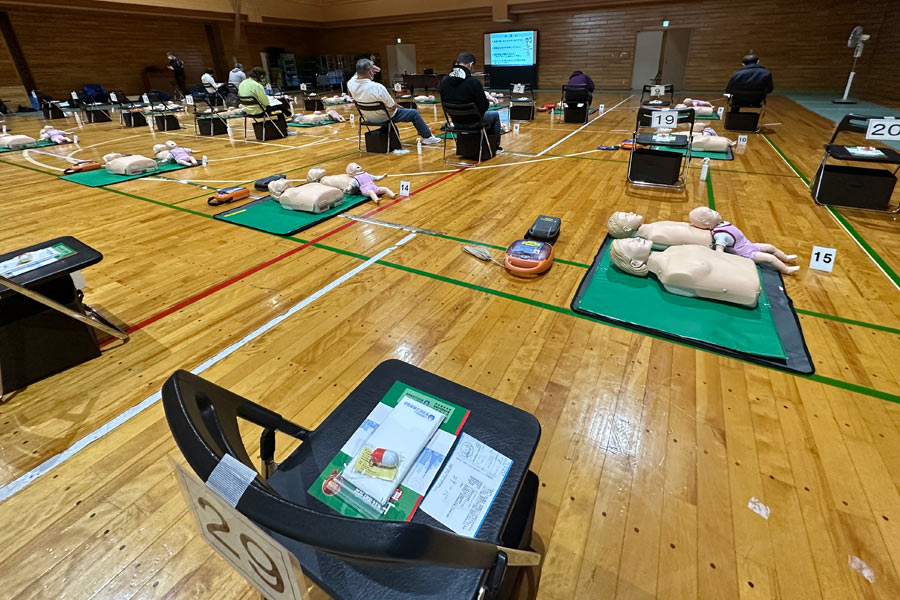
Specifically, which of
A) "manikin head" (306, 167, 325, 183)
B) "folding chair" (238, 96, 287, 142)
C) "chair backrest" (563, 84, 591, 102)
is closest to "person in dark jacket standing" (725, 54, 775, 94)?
"chair backrest" (563, 84, 591, 102)

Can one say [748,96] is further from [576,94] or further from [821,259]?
[821,259]

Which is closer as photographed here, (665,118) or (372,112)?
(665,118)

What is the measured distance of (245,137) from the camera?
7707 mm

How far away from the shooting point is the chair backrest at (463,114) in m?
4.93

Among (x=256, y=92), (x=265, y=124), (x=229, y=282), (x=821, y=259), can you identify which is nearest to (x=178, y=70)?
(x=265, y=124)

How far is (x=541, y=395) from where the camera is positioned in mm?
1802

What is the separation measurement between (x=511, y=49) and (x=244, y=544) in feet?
55.4

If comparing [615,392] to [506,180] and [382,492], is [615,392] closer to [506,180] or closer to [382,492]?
[382,492]

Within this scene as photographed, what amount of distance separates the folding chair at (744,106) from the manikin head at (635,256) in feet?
18.4

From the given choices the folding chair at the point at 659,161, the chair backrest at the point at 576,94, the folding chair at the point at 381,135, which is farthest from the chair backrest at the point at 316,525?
the chair backrest at the point at 576,94

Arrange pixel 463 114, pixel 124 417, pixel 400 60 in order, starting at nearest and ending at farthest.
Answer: pixel 124 417
pixel 463 114
pixel 400 60

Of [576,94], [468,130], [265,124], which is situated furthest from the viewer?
[576,94]

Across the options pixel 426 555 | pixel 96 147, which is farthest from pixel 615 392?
pixel 96 147

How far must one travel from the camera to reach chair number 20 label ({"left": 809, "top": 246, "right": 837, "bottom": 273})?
8.57 ft
